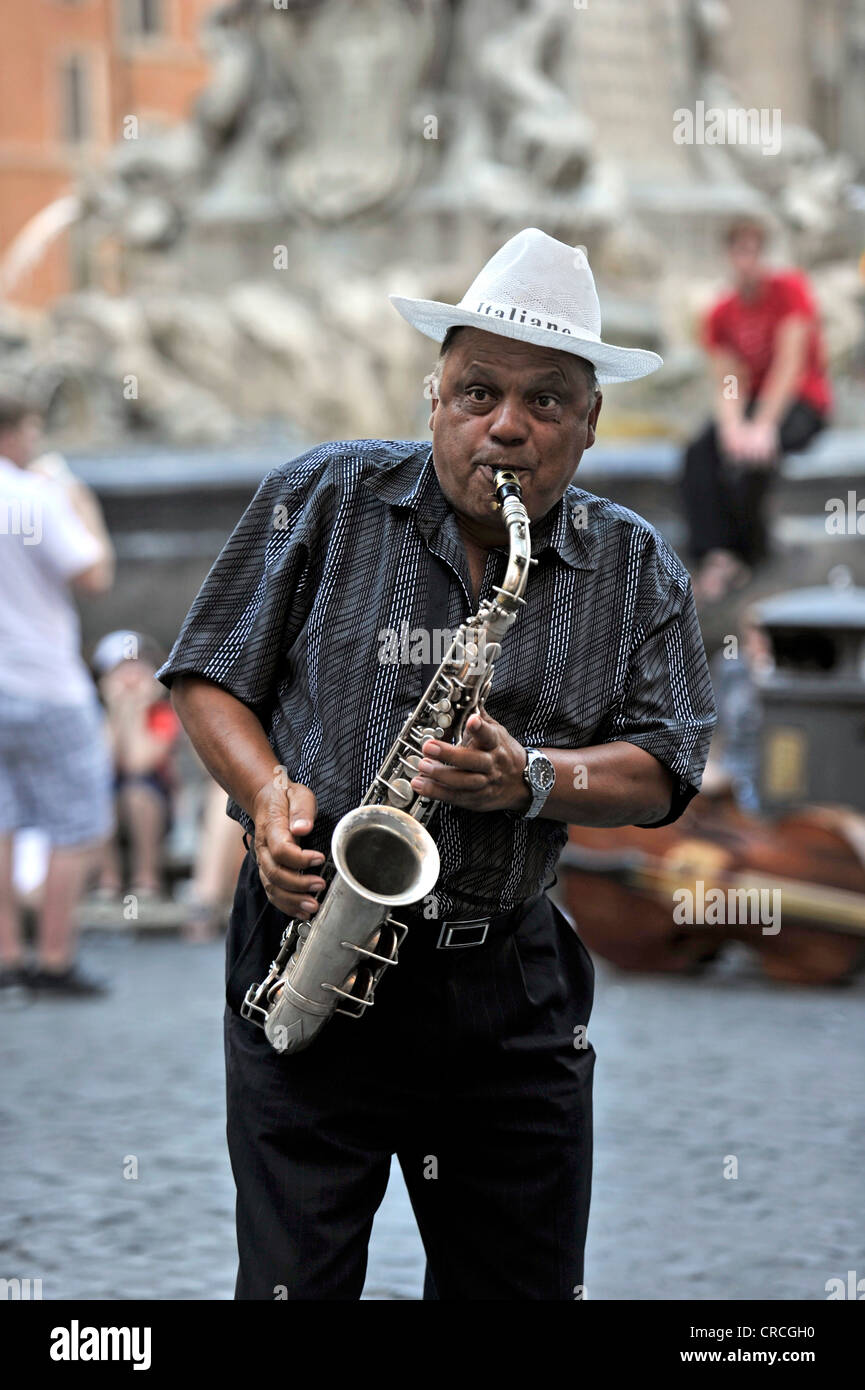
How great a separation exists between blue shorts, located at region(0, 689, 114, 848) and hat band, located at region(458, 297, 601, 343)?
5.08 meters

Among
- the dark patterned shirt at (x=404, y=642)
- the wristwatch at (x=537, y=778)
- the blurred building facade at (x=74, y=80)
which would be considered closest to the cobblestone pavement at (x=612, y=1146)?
the dark patterned shirt at (x=404, y=642)

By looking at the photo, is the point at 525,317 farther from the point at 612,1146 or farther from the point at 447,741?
the point at 612,1146

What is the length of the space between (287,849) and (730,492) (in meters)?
8.82

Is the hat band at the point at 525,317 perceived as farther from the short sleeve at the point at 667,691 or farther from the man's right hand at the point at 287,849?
the man's right hand at the point at 287,849

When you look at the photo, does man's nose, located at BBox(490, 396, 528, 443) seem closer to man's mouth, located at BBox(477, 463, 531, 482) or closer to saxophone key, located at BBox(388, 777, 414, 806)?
man's mouth, located at BBox(477, 463, 531, 482)

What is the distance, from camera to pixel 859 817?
8133 mm

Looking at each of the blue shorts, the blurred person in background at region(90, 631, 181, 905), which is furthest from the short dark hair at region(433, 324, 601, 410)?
the blurred person in background at region(90, 631, 181, 905)

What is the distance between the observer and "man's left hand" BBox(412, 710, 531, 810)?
103 inches

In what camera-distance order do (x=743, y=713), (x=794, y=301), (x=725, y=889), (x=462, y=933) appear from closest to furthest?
1. (x=462, y=933)
2. (x=725, y=889)
3. (x=743, y=713)
4. (x=794, y=301)

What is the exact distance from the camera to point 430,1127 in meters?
2.89

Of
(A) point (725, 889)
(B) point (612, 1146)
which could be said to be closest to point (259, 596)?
(B) point (612, 1146)
